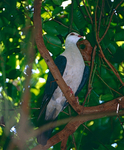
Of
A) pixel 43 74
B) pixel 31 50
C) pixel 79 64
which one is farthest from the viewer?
pixel 43 74

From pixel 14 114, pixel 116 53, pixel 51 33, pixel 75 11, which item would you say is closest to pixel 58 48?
pixel 51 33

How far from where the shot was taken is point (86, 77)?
9.45 ft

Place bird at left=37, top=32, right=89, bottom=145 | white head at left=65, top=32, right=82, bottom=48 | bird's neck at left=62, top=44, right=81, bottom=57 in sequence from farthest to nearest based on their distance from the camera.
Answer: white head at left=65, top=32, right=82, bottom=48
bird's neck at left=62, top=44, right=81, bottom=57
bird at left=37, top=32, right=89, bottom=145

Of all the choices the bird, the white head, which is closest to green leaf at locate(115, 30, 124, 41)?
the bird

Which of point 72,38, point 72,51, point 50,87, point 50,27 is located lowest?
point 50,87

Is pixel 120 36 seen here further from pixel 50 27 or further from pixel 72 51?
pixel 50 27

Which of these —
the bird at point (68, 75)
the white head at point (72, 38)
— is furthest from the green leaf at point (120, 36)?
the white head at point (72, 38)

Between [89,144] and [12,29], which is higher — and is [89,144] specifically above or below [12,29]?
below

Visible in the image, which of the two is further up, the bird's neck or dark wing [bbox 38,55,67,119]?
the bird's neck

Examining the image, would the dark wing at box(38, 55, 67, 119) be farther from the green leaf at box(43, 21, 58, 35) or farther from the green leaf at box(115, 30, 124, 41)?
the green leaf at box(115, 30, 124, 41)

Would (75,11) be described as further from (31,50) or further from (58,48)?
(31,50)

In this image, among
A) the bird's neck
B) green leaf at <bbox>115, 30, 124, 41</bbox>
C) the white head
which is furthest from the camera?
the white head

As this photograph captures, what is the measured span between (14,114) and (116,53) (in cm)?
121

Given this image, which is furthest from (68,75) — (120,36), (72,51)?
(120,36)
